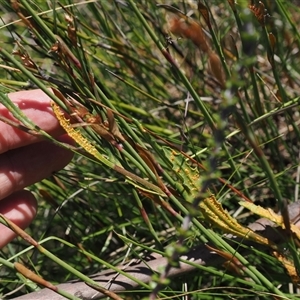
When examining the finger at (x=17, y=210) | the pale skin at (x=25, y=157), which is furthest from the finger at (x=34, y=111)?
the finger at (x=17, y=210)

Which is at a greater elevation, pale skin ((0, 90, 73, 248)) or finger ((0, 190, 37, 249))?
pale skin ((0, 90, 73, 248))

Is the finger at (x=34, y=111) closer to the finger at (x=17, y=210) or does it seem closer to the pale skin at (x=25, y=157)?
the pale skin at (x=25, y=157)

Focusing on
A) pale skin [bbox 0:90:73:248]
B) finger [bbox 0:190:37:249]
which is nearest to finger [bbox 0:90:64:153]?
pale skin [bbox 0:90:73:248]

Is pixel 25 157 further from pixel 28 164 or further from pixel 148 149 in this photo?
pixel 148 149

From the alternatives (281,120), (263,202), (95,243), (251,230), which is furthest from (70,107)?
(281,120)

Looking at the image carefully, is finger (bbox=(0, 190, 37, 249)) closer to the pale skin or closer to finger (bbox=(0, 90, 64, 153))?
the pale skin

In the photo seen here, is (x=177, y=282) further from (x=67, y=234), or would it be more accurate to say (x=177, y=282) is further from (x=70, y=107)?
(x=70, y=107)
